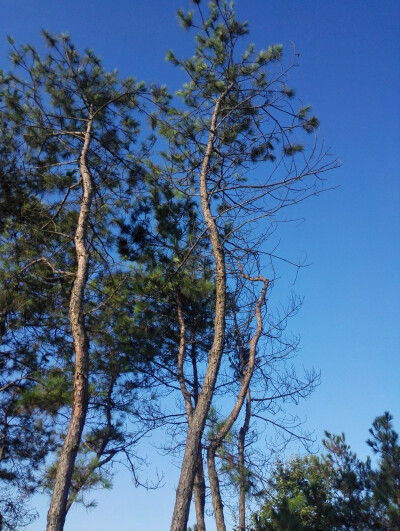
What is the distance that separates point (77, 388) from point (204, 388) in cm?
158

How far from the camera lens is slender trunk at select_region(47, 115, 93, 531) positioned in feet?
20.3

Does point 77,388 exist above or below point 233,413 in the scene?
above

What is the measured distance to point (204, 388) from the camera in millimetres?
6746

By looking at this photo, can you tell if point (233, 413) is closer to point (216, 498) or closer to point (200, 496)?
point (216, 498)

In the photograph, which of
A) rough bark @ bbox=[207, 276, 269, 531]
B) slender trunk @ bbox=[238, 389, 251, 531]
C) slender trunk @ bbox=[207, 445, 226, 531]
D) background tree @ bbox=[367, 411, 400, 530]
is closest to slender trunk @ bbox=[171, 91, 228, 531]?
rough bark @ bbox=[207, 276, 269, 531]

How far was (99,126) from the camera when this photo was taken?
9.83m

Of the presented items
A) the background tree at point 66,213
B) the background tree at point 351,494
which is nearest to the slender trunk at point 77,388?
the background tree at point 66,213

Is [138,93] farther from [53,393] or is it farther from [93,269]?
[53,393]

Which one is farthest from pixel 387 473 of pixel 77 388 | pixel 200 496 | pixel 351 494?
pixel 77 388

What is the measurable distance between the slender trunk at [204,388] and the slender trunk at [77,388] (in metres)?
1.30

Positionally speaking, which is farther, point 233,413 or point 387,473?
point 387,473

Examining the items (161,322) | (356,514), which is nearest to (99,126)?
(161,322)

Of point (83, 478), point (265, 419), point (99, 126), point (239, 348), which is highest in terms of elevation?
point (99, 126)

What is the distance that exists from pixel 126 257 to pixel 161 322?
1400mm
